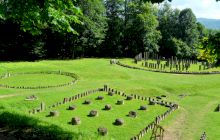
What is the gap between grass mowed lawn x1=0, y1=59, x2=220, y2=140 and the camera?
111 feet

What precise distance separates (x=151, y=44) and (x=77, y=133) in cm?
7497

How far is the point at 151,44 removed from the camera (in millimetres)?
87062

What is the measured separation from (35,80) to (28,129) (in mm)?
37987

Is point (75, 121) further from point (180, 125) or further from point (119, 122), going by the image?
point (180, 125)

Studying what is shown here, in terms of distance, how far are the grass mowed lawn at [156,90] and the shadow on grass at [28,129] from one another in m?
11.7

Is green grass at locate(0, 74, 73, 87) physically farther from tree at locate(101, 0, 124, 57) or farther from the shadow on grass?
tree at locate(101, 0, 124, 57)

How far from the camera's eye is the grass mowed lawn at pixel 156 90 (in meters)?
33.7

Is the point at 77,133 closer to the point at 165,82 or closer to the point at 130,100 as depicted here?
the point at 130,100

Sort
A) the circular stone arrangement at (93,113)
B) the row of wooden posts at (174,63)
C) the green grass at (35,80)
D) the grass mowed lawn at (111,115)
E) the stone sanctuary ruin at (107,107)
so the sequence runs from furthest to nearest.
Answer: the row of wooden posts at (174,63), the green grass at (35,80), the circular stone arrangement at (93,113), the stone sanctuary ruin at (107,107), the grass mowed lawn at (111,115)

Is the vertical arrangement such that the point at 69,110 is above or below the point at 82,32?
below

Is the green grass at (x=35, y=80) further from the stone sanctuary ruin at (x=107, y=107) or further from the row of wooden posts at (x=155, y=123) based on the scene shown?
the row of wooden posts at (x=155, y=123)

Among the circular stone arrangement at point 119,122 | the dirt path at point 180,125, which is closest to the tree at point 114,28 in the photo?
the dirt path at point 180,125

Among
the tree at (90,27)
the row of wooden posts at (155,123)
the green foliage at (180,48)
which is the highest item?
the tree at (90,27)

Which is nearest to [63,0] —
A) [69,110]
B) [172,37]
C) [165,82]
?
[69,110]
